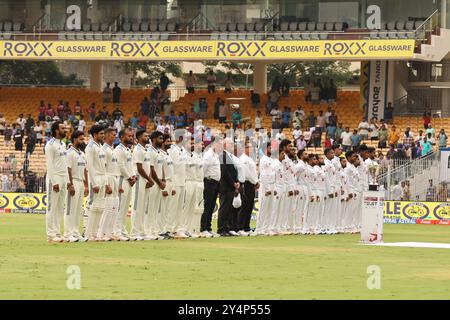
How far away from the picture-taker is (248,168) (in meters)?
29.0

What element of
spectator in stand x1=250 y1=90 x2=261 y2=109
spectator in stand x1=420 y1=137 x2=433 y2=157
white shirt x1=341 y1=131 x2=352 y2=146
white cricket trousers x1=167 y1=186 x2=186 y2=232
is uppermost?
spectator in stand x1=250 y1=90 x2=261 y2=109

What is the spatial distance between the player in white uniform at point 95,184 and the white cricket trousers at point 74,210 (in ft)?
1.07

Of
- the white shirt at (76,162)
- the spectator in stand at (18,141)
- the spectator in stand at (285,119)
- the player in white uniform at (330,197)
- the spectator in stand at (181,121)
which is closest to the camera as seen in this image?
the white shirt at (76,162)

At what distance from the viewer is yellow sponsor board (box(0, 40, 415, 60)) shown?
53.3m

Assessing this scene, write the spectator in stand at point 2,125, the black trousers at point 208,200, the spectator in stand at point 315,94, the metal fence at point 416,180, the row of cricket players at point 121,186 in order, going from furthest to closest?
1. the spectator in stand at point 315,94
2. the spectator in stand at point 2,125
3. the metal fence at point 416,180
4. the black trousers at point 208,200
5. the row of cricket players at point 121,186

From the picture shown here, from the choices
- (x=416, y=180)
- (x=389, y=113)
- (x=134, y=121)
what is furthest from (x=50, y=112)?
(x=416, y=180)

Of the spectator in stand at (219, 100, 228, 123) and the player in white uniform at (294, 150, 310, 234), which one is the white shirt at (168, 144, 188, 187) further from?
the spectator in stand at (219, 100, 228, 123)

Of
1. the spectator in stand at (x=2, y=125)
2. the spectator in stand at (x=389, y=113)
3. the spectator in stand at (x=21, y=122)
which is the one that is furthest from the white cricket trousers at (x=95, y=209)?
the spectator in stand at (x=389, y=113)

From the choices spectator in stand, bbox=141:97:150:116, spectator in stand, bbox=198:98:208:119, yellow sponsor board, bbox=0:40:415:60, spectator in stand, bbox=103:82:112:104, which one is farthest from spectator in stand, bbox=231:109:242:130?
spectator in stand, bbox=103:82:112:104

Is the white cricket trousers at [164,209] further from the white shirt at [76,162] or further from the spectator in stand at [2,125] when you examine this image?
the spectator in stand at [2,125]

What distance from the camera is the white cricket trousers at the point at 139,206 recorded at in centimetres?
2489

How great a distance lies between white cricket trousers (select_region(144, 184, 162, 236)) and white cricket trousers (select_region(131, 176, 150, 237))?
8cm

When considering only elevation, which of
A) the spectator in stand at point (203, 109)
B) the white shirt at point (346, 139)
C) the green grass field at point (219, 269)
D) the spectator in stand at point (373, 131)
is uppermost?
the spectator in stand at point (203, 109)

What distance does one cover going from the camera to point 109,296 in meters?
13.8
